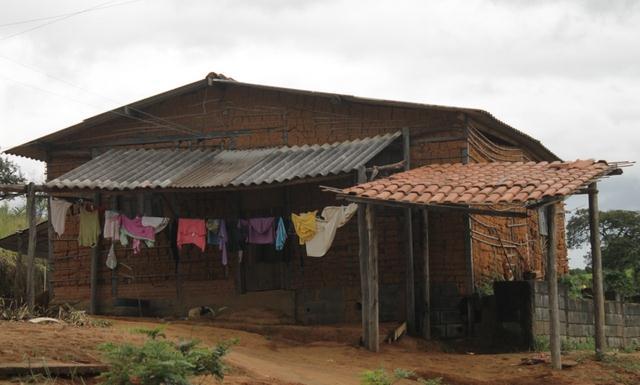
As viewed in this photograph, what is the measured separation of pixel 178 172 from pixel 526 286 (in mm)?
6351

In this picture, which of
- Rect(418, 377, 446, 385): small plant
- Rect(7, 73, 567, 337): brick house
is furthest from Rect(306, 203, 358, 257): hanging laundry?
Rect(418, 377, 446, 385): small plant

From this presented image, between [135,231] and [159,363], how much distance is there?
908 centimetres

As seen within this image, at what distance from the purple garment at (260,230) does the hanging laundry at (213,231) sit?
40 centimetres

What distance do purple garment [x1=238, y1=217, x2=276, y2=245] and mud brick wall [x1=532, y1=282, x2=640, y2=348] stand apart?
4.45 metres

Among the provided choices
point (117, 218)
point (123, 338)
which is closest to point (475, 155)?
point (117, 218)

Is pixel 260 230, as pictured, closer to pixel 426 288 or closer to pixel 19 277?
pixel 426 288

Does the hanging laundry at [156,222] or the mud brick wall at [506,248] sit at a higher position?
the hanging laundry at [156,222]

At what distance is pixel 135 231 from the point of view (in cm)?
1567

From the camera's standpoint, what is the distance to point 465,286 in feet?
48.8

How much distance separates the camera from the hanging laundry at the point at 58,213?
52.1ft

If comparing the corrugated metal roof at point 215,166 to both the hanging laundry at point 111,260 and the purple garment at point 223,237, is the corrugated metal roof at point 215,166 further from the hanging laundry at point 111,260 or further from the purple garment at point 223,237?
the hanging laundry at point 111,260

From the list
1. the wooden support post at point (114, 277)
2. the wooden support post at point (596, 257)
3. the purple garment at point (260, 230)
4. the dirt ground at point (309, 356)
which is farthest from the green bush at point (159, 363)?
the wooden support post at point (114, 277)

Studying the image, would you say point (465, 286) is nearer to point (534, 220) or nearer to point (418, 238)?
point (418, 238)

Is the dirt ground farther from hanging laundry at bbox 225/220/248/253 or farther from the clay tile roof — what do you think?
the clay tile roof
